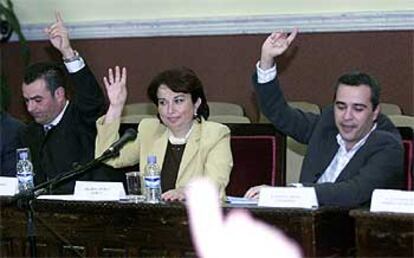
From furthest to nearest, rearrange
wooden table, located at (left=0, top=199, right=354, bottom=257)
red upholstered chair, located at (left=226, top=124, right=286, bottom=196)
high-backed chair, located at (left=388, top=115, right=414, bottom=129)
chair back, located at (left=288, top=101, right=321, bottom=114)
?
chair back, located at (left=288, top=101, right=321, bottom=114) < high-backed chair, located at (left=388, top=115, right=414, bottom=129) < red upholstered chair, located at (left=226, top=124, right=286, bottom=196) < wooden table, located at (left=0, top=199, right=354, bottom=257)

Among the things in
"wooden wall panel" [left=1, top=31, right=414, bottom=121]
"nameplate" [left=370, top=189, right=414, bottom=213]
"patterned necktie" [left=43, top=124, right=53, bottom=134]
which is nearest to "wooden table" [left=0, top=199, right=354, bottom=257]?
"nameplate" [left=370, top=189, right=414, bottom=213]

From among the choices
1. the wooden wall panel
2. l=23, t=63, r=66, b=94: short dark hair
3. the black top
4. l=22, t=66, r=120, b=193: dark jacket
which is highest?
the wooden wall panel

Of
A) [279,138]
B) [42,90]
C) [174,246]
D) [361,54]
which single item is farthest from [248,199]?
[361,54]

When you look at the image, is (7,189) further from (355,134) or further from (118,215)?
(355,134)

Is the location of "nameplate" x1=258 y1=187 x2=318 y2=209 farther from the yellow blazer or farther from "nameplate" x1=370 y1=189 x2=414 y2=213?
the yellow blazer

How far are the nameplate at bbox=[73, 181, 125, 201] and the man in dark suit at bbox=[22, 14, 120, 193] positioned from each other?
72 cm

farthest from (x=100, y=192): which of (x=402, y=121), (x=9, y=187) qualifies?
(x=402, y=121)

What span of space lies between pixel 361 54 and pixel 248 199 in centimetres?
266

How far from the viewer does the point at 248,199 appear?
3.43m

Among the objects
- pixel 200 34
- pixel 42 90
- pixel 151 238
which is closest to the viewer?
pixel 151 238

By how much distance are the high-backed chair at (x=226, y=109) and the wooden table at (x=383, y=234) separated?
2871 mm

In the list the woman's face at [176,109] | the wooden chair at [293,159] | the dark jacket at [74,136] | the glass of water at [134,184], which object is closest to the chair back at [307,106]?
the wooden chair at [293,159]

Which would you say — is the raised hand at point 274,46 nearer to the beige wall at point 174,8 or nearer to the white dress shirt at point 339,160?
the white dress shirt at point 339,160

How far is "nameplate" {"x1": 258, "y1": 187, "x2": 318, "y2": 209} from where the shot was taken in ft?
10.3
